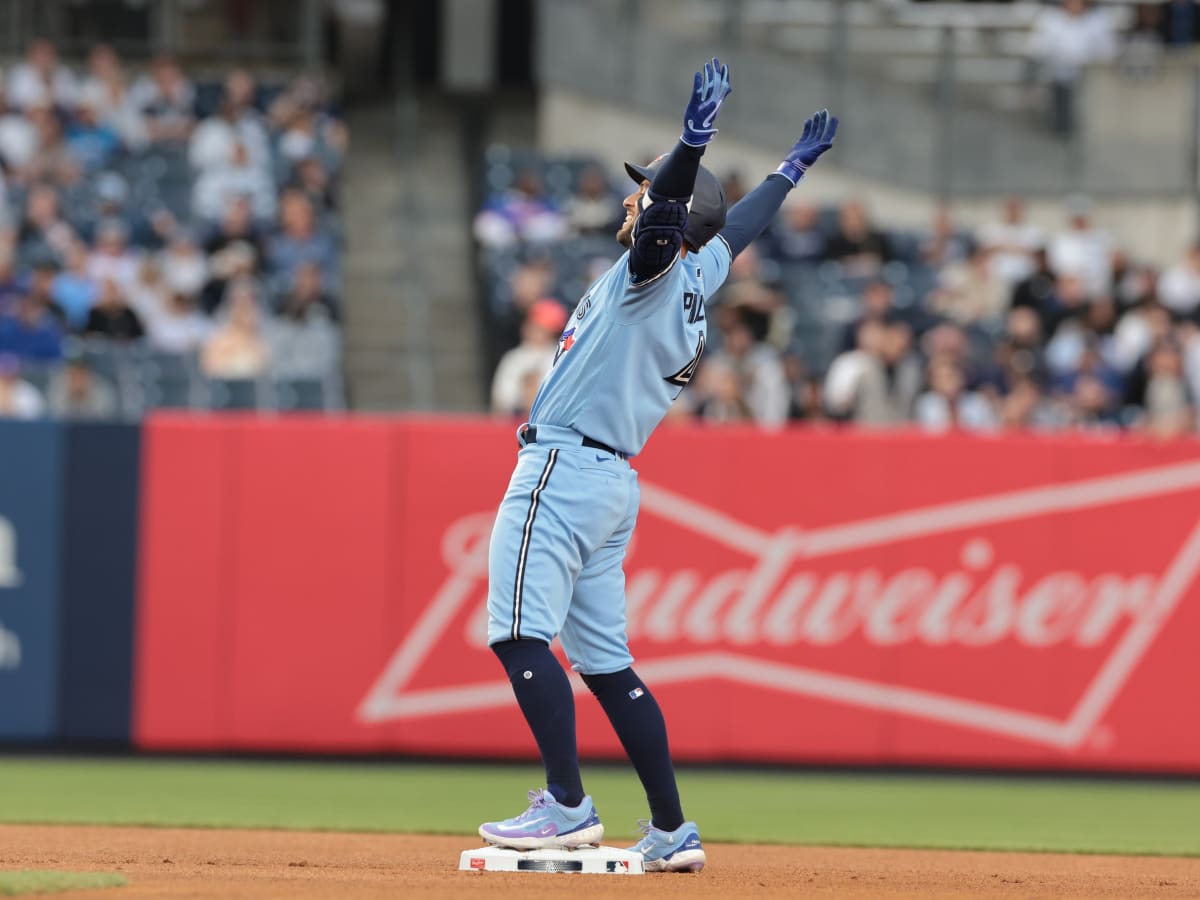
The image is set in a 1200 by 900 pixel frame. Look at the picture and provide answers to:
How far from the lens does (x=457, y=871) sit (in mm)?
→ 5582

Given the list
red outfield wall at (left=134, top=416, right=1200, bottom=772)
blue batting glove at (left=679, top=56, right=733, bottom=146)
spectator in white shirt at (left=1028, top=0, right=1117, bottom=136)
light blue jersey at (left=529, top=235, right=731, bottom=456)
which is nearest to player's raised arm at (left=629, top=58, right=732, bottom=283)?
blue batting glove at (left=679, top=56, right=733, bottom=146)

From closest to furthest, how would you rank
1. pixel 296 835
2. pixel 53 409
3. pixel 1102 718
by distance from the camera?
pixel 296 835
pixel 1102 718
pixel 53 409

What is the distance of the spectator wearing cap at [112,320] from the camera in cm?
1330

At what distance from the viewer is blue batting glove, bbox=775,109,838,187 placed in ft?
20.1

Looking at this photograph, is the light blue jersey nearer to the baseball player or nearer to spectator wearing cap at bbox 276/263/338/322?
the baseball player

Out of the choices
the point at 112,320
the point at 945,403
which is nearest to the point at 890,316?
the point at 945,403

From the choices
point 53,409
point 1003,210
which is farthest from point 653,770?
point 1003,210

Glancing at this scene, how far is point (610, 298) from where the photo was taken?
217 inches

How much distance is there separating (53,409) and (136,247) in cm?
362

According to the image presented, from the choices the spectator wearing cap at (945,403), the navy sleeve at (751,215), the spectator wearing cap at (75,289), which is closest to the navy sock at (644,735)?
the navy sleeve at (751,215)

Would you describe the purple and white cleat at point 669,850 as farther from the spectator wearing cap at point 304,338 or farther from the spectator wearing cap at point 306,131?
the spectator wearing cap at point 306,131

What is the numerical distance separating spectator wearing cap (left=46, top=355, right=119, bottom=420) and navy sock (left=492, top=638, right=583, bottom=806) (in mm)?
6700

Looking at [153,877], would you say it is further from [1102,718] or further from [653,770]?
[1102,718]

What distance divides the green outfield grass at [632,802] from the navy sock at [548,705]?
167 cm
